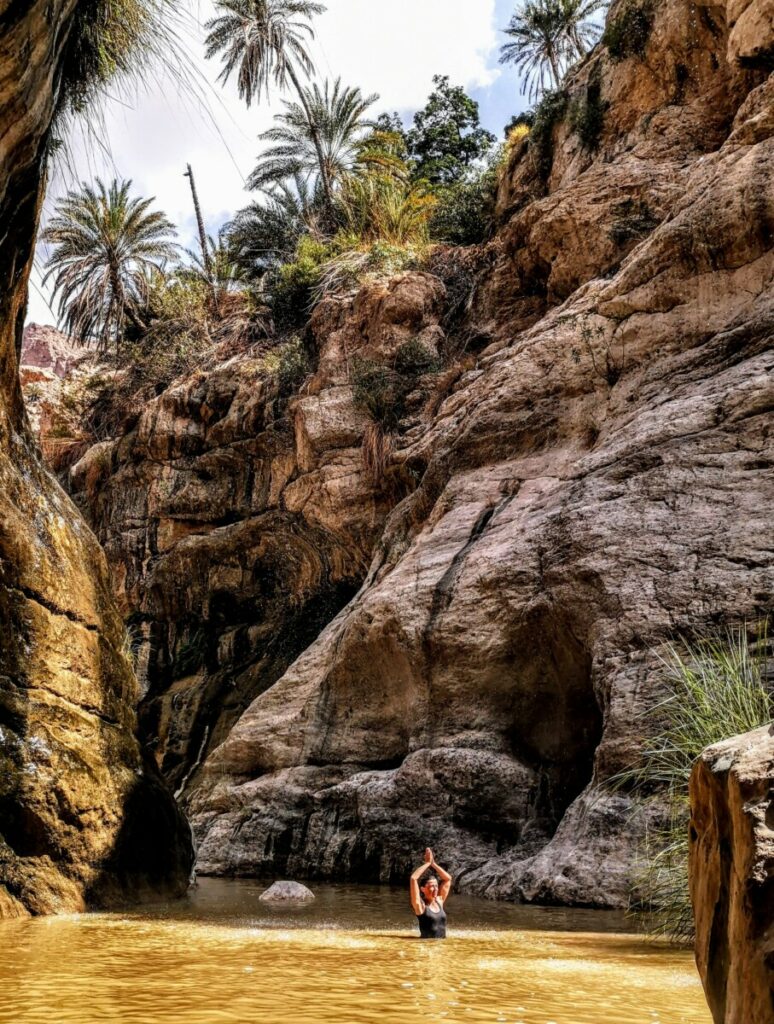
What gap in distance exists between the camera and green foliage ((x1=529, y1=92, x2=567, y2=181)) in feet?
68.5

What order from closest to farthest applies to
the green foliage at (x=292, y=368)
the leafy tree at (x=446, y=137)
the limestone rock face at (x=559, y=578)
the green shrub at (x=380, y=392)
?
the limestone rock face at (x=559, y=578)
the green shrub at (x=380, y=392)
the green foliage at (x=292, y=368)
the leafy tree at (x=446, y=137)

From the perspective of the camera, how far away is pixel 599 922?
7969 millimetres

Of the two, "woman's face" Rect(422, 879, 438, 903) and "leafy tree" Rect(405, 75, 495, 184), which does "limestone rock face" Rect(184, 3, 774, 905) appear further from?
"leafy tree" Rect(405, 75, 495, 184)

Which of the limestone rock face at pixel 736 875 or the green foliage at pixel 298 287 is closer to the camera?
the limestone rock face at pixel 736 875

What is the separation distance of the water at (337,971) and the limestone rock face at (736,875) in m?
1.46

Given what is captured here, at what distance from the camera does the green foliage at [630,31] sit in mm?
18719

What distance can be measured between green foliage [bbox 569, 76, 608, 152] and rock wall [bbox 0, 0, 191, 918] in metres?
12.8

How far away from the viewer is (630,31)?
1894 centimetres

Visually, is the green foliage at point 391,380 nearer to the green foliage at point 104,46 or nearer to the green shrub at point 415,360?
the green shrub at point 415,360

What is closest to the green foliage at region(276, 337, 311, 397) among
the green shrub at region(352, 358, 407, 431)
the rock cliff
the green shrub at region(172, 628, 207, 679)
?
the rock cliff

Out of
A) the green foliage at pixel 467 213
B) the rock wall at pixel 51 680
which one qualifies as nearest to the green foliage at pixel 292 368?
the green foliage at pixel 467 213

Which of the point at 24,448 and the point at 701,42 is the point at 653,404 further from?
the point at 701,42

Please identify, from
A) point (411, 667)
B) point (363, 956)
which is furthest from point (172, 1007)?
point (411, 667)

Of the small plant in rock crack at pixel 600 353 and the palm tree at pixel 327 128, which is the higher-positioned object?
the palm tree at pixel 327 128
